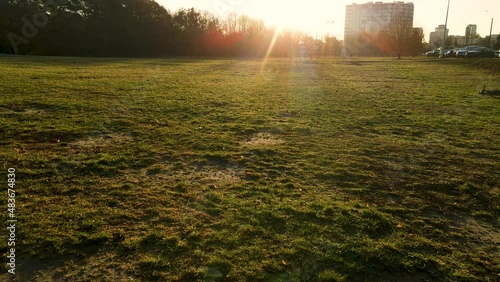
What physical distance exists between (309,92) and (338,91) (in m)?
1.44

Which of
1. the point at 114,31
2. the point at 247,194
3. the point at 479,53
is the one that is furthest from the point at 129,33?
the point at 247,194

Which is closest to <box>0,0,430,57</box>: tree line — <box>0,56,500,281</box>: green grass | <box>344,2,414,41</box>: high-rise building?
<box>0,56,500,281</box>: green grass

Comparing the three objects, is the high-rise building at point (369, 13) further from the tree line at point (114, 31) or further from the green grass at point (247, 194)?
the green grass at point (247, 194)

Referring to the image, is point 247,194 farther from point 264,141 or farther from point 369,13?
point 369,13

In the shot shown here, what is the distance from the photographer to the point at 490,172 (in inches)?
232

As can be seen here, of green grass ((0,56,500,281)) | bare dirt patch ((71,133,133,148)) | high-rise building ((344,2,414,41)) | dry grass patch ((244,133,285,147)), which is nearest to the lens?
green grass ((0,56,500,281))

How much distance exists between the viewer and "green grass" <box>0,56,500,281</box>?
11.0 feet

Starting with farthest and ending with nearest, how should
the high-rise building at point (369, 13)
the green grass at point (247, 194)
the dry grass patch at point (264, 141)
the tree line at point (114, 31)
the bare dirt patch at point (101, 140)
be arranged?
the high-rise building at point (369, 13) < the tree line at point (114, 31) < the dry grass patch at point (264, 141) < the bare dirt patch at point (101, 140) < the green grass at point (247, 194)

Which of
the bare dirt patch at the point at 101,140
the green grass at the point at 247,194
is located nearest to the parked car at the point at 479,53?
the green grass at the point at 247,194

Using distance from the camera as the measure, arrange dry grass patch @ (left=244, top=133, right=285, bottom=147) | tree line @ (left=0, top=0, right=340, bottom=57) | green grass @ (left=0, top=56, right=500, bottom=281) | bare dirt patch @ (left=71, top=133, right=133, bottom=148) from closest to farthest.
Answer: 1. green grass @ (left=0, top=56, right=500, bottom=281)
2. bare dirt patch @ (left=71, top=133, right=133, bottom=148)
3. dry grass patch @ (left=244, top=133, right=285, bottom=147)
4. tree line @ (left=0, top=0, right=340, bottom=57)

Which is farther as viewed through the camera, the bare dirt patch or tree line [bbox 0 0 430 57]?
tree line [bbox 0 0 430 57]

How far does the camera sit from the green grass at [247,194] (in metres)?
3.34

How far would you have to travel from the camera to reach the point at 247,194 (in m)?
4.76

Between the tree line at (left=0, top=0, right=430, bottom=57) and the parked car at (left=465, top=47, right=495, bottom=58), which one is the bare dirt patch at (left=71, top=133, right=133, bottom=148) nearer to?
the tree line at (left=0, top=0, right=430, bottom=57)
